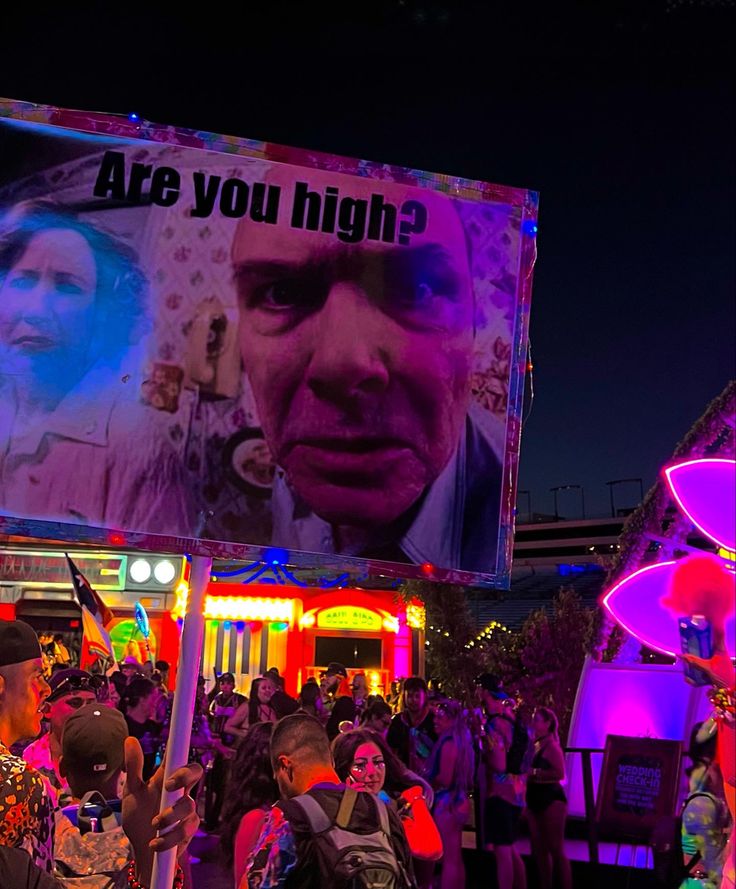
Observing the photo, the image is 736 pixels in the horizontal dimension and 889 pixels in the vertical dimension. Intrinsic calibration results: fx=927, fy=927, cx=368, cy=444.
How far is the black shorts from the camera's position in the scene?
7.70 metres

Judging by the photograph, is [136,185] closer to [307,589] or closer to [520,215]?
[520,215]

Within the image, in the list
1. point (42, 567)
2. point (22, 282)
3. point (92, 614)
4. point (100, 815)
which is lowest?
point (100, 815)

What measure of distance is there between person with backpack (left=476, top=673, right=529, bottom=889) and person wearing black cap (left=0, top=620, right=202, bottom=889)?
215 inches

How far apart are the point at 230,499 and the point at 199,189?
123cm

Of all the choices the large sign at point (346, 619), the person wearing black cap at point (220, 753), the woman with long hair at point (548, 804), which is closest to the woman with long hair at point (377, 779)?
the woman with long hair at point (548, 804)

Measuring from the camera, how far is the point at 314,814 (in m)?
2.74

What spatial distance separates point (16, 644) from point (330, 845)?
109cm

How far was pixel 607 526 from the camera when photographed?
173 ft

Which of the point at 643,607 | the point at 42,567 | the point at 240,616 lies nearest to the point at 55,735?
the point at 643,607

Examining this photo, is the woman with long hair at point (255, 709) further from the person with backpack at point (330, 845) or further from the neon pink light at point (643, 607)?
the person with backpack at point (330, 845)

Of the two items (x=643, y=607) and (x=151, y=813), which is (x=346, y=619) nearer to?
(x=643, y=607)

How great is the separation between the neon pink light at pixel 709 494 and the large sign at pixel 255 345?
495cm

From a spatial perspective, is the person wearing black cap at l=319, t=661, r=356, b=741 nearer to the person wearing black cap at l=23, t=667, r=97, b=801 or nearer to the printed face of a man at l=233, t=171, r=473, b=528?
the person wearing black cap at l=23, t=667, r=97, b=801

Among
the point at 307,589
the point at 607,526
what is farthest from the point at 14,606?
the point at 607,526
